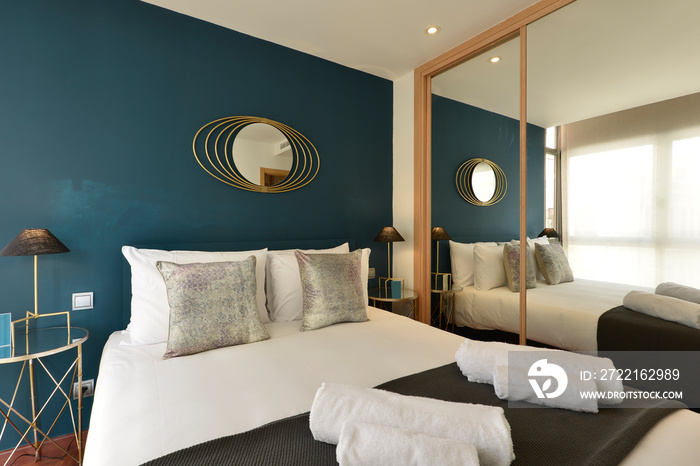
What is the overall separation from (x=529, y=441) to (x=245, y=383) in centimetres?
98

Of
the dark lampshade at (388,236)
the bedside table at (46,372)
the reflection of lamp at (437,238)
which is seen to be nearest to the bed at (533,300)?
the reflection of lamp at (437,238)

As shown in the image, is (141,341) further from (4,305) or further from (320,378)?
(320,378)

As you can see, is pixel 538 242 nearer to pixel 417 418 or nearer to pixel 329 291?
pixel 329 291

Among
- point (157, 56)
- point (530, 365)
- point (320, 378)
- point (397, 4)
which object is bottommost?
point (320, 378)

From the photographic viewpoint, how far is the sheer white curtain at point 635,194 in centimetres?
163

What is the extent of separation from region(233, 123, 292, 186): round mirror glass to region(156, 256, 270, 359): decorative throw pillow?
0.97 metres

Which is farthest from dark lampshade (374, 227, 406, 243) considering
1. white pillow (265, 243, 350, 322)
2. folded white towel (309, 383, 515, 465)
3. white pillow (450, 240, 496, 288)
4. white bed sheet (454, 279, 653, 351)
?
folded white towel (309, 383, 515, 465)

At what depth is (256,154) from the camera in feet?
8.68

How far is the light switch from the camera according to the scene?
2.01 meters

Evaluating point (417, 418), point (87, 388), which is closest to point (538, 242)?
point (417, 418)

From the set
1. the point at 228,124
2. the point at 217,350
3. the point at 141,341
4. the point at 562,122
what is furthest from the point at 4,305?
the point at 562,122

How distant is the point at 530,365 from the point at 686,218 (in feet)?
3.71

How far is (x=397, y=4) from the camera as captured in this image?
2.25m

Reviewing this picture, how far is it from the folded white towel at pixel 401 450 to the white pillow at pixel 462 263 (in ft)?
6.60
